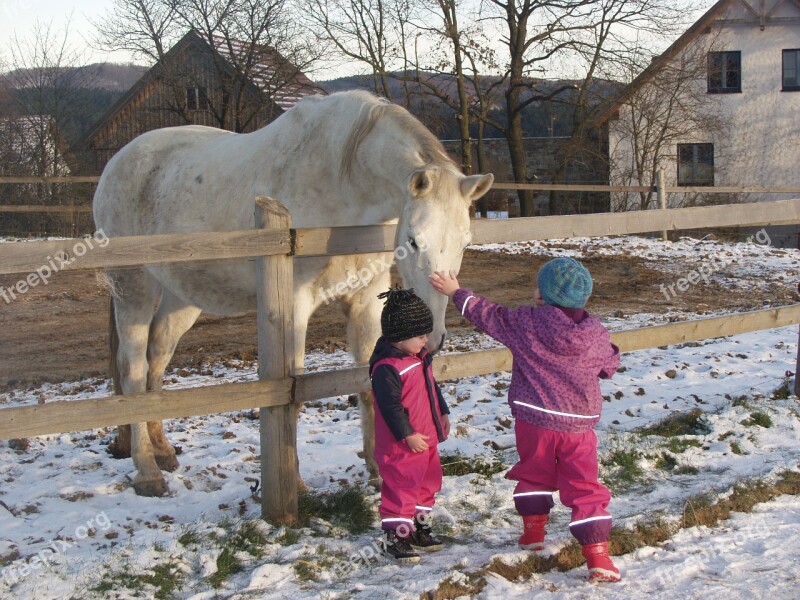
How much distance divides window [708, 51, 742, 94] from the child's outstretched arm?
28013 millimetres

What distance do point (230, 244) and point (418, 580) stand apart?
170 centimetres

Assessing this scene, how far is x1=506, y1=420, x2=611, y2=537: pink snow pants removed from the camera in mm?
3211

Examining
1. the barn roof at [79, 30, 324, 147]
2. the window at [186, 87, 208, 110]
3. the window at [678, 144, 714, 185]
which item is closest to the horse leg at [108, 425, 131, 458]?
the barn roof at [79, 30, 324, 147]

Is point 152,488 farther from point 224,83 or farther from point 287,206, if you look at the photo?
point 224,83

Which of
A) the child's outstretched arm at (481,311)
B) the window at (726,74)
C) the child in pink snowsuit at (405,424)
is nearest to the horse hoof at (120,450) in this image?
the child in pink snowsuit at (405,424)

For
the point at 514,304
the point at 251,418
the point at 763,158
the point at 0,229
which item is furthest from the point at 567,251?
the point at 763,158

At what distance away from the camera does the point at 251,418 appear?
6004 mm

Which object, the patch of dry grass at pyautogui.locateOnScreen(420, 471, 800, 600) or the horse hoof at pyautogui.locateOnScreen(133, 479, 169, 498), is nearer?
the patch of dry grass at pyautogui.locateOnScreen(420, 471, 800, 600)

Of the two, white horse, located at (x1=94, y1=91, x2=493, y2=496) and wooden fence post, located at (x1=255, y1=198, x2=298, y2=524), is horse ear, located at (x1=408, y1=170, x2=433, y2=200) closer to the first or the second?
white horse, located at (x1=94, y1=91, x2=493, y2=496)

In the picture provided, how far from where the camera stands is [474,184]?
142 inches

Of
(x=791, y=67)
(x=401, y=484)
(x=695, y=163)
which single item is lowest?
(x=401, y=484)

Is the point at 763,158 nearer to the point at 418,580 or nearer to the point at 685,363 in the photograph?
the point at 685,363

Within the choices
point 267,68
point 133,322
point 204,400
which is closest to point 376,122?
point 204,400

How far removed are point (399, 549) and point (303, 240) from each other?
4.91 feet
